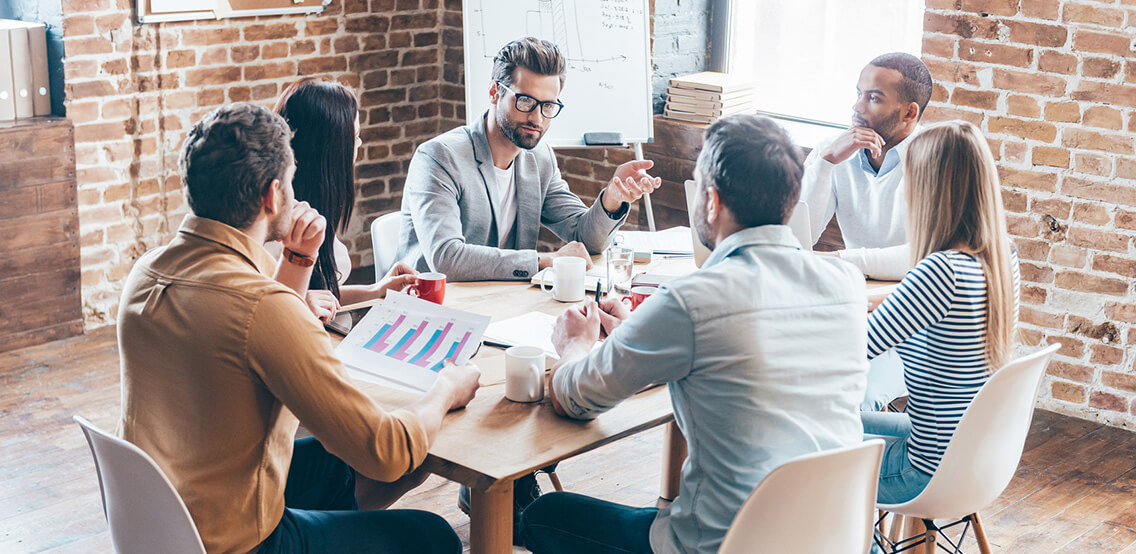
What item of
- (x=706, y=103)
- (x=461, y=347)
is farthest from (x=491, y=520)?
(x=706, y=103)

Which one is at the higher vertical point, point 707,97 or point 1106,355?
point 707,97

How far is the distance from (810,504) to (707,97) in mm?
3084

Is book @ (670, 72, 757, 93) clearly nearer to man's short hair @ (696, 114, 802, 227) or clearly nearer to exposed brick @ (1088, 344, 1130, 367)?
A: exposed brick @ (1088, 344, 1130, 367)

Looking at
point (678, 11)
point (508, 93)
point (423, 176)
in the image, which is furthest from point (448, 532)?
point (678, 11)

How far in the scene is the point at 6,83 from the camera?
13.4 ft

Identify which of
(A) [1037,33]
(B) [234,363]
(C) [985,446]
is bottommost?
(C) [985,446]

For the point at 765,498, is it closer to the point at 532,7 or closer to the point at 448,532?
the point at 448,532

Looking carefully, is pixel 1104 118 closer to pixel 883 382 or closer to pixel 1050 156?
pixel 1050 156

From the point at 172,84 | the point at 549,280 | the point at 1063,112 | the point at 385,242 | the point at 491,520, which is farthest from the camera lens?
the point at 172,84

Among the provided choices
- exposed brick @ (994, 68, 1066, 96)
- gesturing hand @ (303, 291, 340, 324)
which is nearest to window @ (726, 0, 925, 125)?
exposed brick @ (994, 68, 1066, 96)

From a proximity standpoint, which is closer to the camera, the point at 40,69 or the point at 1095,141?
the point at 1095,141

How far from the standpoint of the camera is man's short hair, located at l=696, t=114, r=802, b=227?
5.72 ft

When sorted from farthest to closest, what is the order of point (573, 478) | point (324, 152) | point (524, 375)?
point (573, 478) → point (324, 152) → point (524, 375)

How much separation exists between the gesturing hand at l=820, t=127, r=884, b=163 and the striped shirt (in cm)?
93
